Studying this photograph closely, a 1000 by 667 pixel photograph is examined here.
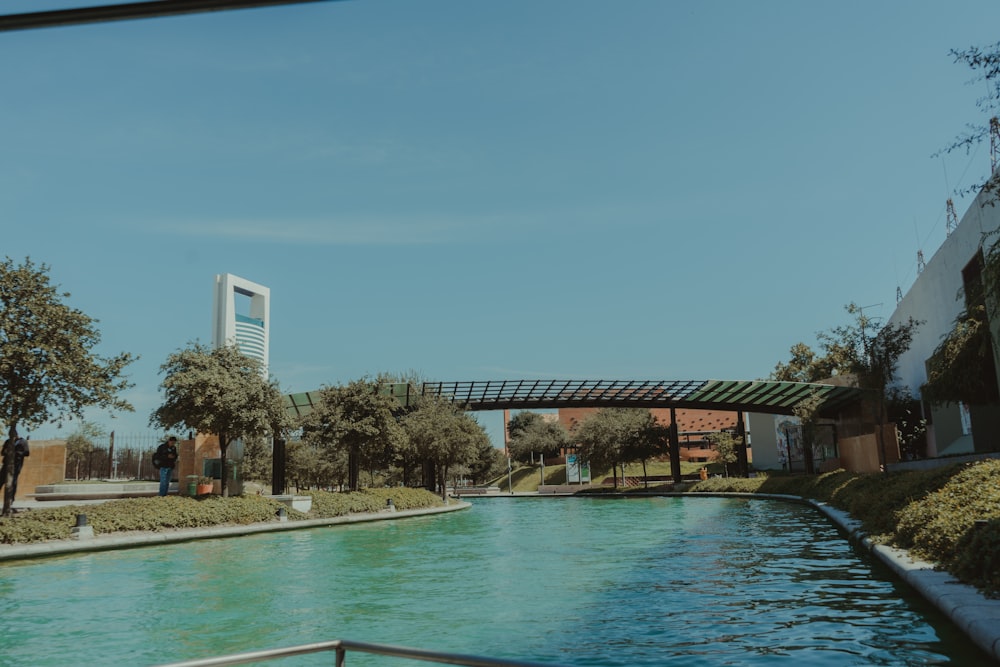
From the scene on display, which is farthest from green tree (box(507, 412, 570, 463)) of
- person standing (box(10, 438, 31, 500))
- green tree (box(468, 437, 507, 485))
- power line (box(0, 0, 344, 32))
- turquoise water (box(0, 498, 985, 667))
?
power line (box(0, 0, 344, 32))

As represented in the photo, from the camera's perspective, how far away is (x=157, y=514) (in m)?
20.8

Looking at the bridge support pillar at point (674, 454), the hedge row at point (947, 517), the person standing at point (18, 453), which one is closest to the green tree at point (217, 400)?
the person standing at point (18, 453)

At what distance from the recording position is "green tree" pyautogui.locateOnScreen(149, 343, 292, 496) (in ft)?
81.5

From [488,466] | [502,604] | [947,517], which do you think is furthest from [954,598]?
[488,466]

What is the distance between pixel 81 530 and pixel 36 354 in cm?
485

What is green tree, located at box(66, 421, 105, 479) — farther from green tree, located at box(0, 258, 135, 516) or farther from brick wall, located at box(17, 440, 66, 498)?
green tree, located at box(0, 258, 135, 516)

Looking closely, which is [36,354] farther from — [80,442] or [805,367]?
[805,367]

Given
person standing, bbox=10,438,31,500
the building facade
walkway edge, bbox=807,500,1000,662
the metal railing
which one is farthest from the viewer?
the building facade

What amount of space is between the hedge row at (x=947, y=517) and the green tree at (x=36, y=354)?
→ 19723 millimetres

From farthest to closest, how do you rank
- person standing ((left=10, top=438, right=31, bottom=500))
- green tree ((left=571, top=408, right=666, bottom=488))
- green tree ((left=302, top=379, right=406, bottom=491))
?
green tree ((left=571, top=408, right=666, bottom=488)), green tree ((left=302, top=379, right=406, bottom=491)), person standing ((left=10, top=438, right=31, bottom=500))

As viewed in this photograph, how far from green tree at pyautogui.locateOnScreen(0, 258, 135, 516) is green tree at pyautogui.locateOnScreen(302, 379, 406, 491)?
13.8m

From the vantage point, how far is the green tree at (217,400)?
2483 centimetres

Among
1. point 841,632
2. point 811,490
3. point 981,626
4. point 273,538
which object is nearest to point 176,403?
point 273,538

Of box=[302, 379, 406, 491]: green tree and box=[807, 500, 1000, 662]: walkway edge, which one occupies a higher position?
box=[302, 379, 406, 491]: green tree
